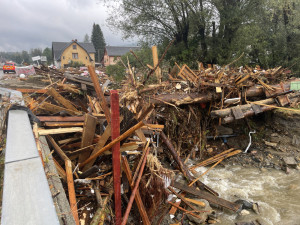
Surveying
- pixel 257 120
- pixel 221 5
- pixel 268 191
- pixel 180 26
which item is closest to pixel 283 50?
pixel 221 5

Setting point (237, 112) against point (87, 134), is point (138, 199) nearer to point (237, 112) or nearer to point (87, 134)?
point (87, 134)

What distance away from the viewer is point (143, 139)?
3.56m

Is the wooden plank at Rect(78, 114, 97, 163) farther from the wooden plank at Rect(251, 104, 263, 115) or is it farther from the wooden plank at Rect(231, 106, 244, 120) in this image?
the wooden plank at Rect(251, 104, 263, 115)

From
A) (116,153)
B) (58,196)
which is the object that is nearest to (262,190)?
(116,153)

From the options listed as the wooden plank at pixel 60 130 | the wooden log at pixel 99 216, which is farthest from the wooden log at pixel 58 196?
the wooden log at pixel 99 216

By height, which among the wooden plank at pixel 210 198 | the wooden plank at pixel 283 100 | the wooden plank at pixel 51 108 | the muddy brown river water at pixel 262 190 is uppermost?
the wooden plank at pixel 283 100

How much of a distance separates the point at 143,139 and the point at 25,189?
250 cm

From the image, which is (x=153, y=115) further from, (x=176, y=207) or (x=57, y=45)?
(x=57, y=45)

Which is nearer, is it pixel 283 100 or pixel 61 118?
pixel 61 118

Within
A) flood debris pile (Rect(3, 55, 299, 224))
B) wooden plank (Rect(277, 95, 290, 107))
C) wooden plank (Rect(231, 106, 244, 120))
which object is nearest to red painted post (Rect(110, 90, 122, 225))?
flood debris pile (Rect(3, 55, 299, 224))

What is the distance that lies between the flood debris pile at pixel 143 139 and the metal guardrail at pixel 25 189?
60 cm

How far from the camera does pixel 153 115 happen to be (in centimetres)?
542

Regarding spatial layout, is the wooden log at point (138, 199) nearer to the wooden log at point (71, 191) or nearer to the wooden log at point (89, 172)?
the wooden log at point (89, 172)

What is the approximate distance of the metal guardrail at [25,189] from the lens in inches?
39.3
